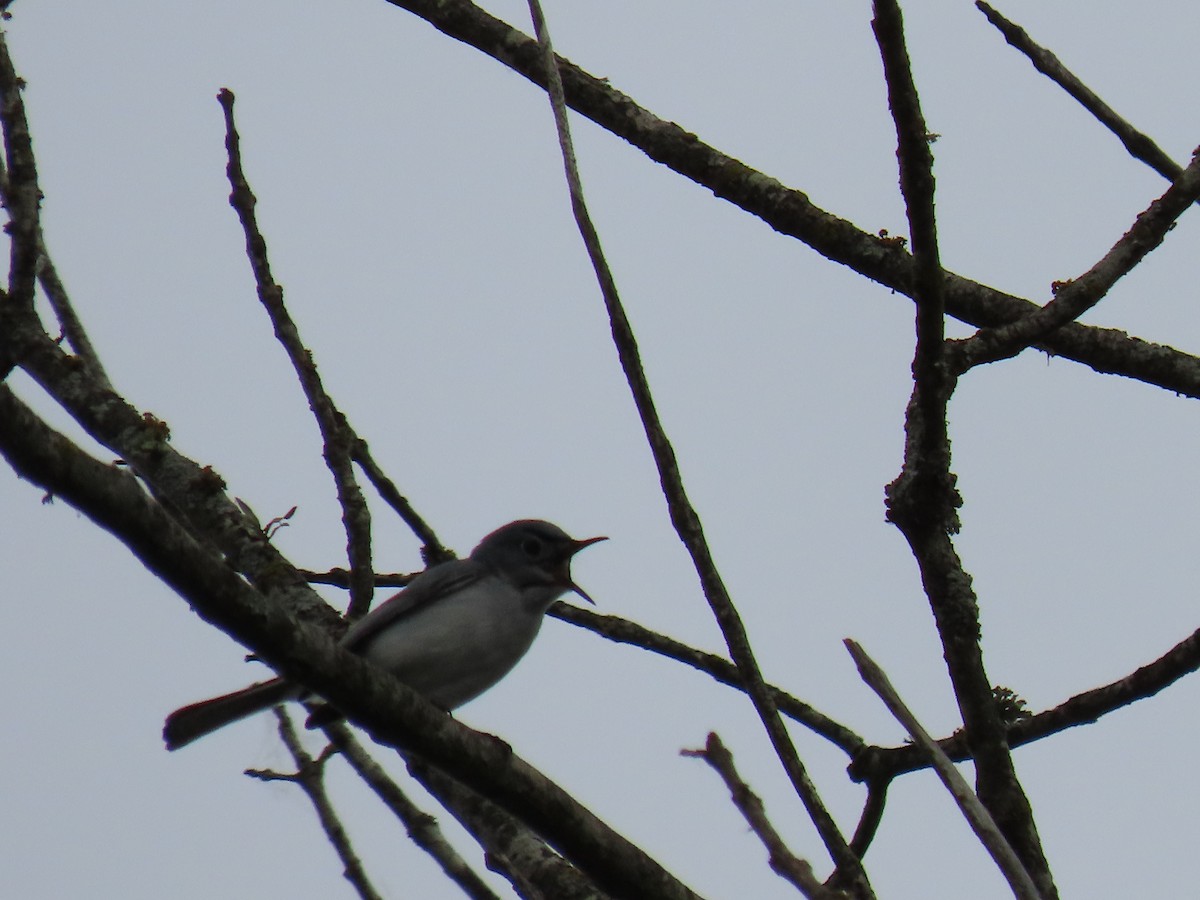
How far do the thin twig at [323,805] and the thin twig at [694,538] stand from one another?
1.72 metres

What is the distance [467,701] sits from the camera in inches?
230

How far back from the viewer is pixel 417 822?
446cm

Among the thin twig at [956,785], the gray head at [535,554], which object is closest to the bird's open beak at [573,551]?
the gray head at [535,554]

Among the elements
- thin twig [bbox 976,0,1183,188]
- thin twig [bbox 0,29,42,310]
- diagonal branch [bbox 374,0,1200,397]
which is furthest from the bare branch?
thin twig [bbox 976,0,1183,188]

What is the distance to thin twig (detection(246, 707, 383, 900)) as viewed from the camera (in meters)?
4.48

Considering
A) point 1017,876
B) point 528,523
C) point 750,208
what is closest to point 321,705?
point 528,523

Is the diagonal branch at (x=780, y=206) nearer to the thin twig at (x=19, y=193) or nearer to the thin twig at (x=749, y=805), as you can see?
the thin twig at (x=19, y=193)

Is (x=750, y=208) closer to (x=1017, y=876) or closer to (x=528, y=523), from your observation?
(x=528, y=523)

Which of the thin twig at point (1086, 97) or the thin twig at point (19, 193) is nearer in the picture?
the thin twig at point (19, 193)

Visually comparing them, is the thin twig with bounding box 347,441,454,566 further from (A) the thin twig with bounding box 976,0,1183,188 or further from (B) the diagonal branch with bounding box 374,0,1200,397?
(A) the thin twig with bounding box 976,0,1183,188

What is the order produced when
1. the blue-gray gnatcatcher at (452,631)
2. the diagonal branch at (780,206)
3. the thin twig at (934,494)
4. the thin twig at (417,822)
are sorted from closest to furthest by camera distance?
the thin twig at (934,494), the thin twig at (417,822), the blue-gray gnatcatcher at (452,631), the diagonal branch at (780,206)

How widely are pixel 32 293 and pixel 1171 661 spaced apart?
3.48 metres

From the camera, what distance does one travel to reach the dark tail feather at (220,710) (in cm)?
486

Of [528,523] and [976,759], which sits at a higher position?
[528,523]
